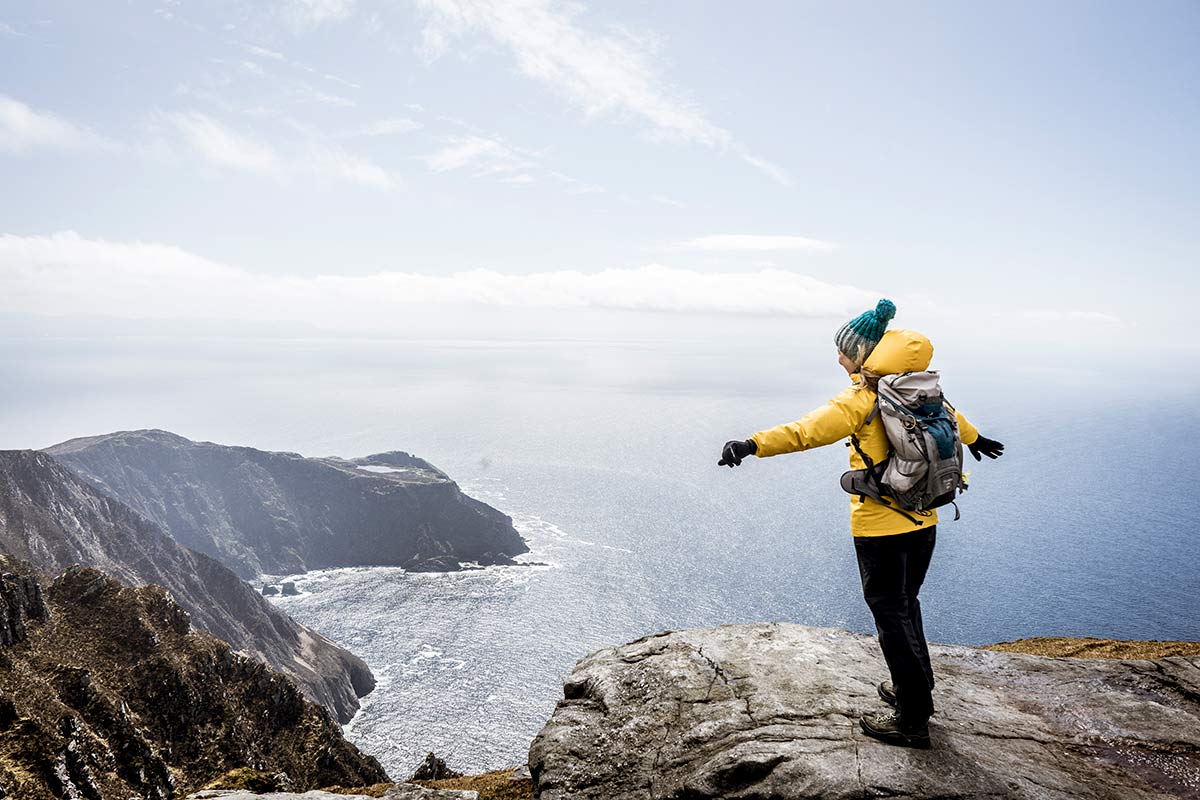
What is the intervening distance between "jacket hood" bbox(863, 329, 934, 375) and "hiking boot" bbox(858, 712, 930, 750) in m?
4.27

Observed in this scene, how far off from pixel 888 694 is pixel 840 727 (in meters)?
1.08

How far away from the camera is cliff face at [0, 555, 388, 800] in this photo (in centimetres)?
3019

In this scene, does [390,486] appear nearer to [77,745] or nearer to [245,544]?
[245,544]

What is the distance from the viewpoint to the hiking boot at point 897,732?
7.01 m

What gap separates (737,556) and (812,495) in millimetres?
59531

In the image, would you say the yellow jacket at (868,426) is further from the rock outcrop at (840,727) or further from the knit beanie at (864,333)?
the rock outcrop at (840,727)

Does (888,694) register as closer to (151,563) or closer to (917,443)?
(917,443)

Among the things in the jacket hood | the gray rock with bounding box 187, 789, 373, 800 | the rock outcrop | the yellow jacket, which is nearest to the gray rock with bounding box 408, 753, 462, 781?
the gray rock with bounding box 187, 789, 373, 800

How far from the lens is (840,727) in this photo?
749 cm

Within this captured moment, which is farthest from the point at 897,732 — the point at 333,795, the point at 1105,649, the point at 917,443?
the point at 1105,649

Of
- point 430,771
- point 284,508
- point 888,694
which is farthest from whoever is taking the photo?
point 284,508

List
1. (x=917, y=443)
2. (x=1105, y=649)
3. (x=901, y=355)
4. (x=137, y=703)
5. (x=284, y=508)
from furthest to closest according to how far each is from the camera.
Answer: (x=284, y=508) → (x=137, y=703) → (x=1105, y=649) → (x=901, y=355) → (x=917, y=443)

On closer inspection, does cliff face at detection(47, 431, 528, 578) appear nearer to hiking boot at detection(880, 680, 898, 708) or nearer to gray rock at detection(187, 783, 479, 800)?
gray rock at detection(187, 783, 479, 800)

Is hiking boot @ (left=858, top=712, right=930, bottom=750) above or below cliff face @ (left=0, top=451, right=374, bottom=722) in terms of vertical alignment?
above
